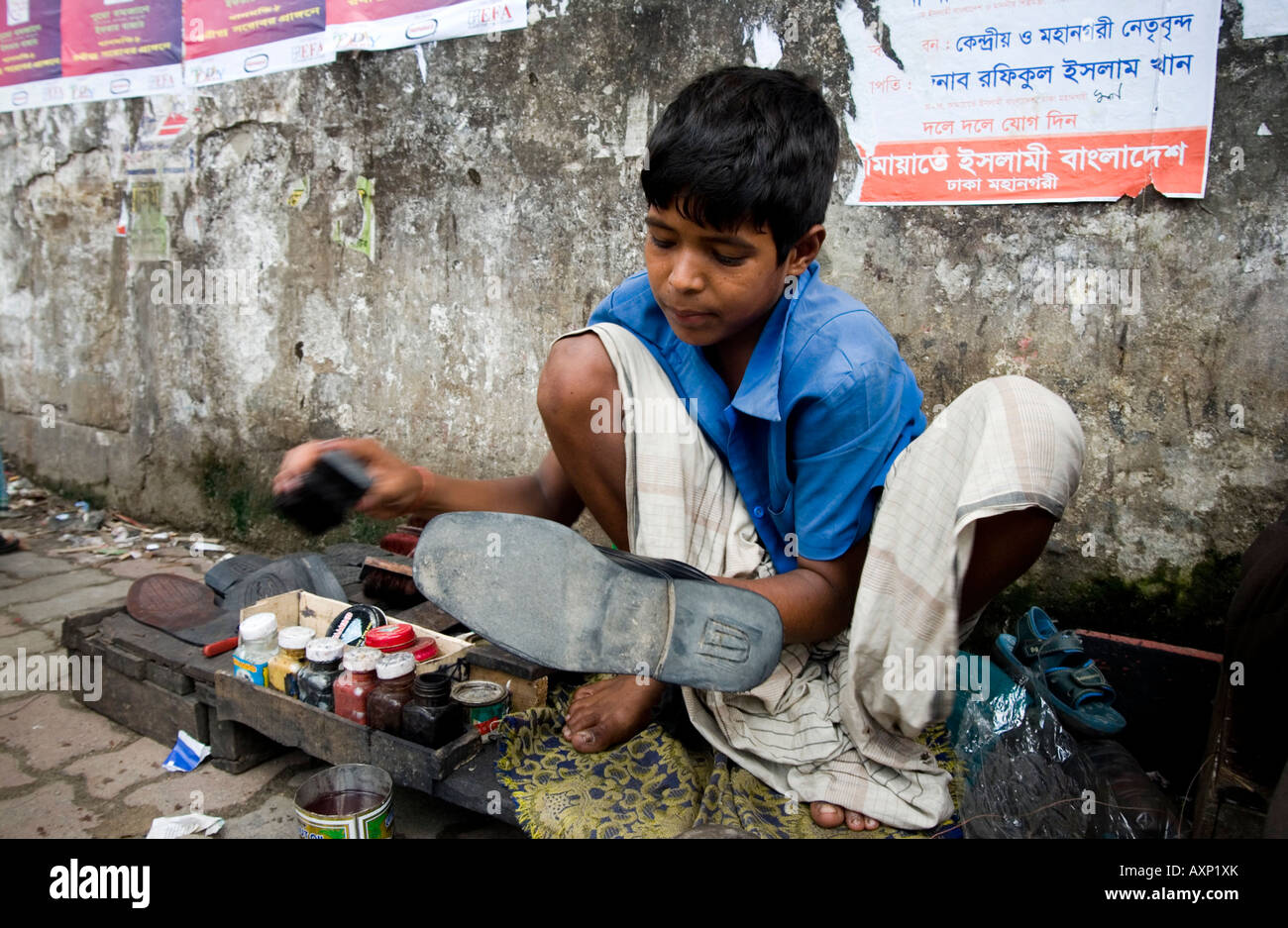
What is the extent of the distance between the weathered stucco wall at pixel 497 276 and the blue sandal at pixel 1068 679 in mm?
527

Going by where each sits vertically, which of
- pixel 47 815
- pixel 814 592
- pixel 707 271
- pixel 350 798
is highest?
pixel 707 271

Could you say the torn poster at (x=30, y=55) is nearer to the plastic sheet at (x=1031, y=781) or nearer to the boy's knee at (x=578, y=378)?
the boy's knee at (x=578, y=378)

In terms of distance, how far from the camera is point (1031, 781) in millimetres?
1555

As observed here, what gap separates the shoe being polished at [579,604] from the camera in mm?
1264

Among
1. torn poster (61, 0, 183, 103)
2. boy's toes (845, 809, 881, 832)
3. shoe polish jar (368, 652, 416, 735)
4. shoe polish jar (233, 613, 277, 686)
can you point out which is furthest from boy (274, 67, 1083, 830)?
torn poster (61, 0, 183, 103)

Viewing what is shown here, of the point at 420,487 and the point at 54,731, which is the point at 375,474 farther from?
the point at 54,731

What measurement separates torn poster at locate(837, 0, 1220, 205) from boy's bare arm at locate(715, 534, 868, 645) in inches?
52.3

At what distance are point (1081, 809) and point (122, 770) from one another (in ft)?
7.03

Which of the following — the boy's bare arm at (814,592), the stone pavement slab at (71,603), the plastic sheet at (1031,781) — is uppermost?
the boy's bare arm at (814,592)

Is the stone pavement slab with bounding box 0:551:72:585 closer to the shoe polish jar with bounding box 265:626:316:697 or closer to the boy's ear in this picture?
the shoe polish jar with bounding box 265:626:316:697

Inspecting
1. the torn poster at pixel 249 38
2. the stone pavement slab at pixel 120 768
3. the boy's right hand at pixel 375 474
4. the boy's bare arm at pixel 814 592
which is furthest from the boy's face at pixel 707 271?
the torn poster at pixel 249 38

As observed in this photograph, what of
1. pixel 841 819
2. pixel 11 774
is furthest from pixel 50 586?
pixel 841 819

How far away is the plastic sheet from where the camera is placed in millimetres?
1490

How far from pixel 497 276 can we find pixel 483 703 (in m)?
1.80
